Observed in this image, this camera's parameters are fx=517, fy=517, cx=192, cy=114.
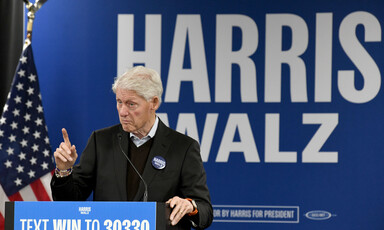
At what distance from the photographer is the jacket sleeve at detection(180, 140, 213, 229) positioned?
2072 millimetres

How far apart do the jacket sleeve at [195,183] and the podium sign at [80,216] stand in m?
0.40

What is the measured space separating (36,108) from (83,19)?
782 millimetres

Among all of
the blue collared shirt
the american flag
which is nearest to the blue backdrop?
the american flag

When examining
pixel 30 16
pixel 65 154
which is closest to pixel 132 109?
pixel 65 154

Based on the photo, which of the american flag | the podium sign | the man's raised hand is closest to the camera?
the podium sign

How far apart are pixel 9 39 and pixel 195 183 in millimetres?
2361

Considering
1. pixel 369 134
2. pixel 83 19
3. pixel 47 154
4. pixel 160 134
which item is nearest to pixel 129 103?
pixel 160 134

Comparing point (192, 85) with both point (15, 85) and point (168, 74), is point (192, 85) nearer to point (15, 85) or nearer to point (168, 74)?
point (168, 74)

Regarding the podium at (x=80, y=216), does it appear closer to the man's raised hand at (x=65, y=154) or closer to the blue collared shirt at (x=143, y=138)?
the man's raised hand at (x=65, y=154)

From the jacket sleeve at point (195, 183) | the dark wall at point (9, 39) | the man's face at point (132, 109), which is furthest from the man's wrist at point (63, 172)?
the dark wall at point (9, 39)

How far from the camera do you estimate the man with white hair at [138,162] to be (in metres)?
2.08

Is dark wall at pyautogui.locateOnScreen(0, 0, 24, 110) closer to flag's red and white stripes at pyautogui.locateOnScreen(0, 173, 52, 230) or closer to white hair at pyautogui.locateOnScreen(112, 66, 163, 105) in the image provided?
flag's red and white stripes at pyautogui.locateOnScreen(0, 173, 52, 230)

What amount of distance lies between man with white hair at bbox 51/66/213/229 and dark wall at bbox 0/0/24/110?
6.36 feet

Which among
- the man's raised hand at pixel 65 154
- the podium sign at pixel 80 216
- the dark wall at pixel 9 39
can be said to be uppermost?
the dark wall at pixel 9 39
